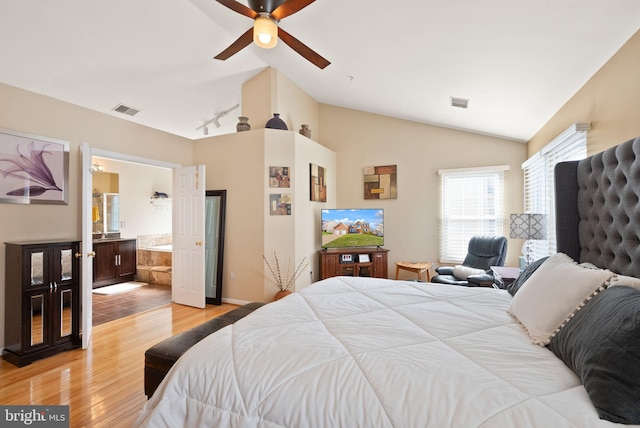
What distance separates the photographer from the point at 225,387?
1127 mm

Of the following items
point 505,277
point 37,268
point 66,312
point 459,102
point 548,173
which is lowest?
point 66,312

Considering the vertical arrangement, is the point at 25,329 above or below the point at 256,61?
below

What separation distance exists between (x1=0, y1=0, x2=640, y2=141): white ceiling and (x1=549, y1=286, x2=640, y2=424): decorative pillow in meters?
1.72

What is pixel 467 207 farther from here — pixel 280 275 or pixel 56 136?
pixel 56 136

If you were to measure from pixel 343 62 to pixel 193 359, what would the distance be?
3.36 metres

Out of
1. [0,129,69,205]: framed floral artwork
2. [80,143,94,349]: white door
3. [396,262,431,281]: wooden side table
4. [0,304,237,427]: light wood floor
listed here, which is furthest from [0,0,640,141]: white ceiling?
[0,304,237,427]: light wood floor

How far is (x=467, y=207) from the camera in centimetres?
475

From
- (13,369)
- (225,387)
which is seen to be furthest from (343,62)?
(13,369)

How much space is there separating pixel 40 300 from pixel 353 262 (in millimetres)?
3655

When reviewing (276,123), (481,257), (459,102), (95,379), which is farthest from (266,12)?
(481,257)

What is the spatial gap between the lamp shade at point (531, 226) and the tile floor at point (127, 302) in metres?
4.75

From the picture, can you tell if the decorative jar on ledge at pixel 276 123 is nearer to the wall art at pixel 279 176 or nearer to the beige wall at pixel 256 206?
the beige wall at pixel 256 206

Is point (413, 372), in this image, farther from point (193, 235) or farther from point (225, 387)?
point (193, 235)

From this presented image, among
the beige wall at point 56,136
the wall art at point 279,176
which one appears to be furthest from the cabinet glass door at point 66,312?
the wall art at point 279,176
